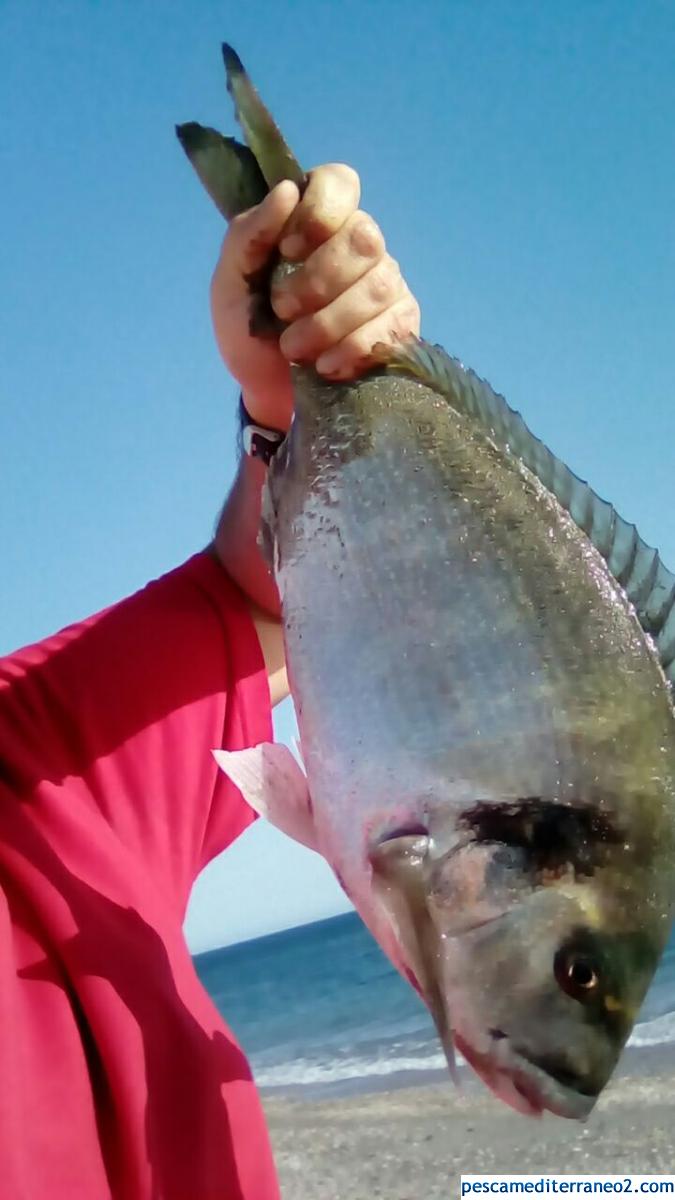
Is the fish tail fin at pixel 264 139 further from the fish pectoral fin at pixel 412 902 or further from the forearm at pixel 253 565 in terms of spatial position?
the fish pectoral fin at pixel 412 902

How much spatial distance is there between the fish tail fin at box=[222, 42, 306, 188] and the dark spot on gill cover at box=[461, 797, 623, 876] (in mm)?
1063

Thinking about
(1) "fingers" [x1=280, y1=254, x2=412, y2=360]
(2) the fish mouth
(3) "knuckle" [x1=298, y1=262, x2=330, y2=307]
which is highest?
(3) "knuckle" [x1=298, y1=262, x2=330, y2=307]

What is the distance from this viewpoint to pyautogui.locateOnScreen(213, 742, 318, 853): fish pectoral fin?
155 cm

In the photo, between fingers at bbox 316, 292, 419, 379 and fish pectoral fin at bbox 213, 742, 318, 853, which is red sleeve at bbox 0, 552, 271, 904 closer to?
fish pectoral fin at bbox 213, 742, 318, 853

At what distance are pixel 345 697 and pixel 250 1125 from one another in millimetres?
749

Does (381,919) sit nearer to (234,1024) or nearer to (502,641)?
(502,641)

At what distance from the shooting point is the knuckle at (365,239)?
1.62 meters

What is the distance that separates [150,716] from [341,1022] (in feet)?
82.8

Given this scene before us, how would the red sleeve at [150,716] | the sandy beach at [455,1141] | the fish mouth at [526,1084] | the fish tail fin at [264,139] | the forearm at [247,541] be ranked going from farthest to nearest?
the sandy beach at [455,1141]
the forearm at [247,541]
the red sleeve at [150,716]
the fish tail fin at [264,139]
the fish mouth at [526,1084]

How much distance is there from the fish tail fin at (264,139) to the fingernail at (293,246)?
0.37ft

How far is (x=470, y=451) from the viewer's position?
1.70m

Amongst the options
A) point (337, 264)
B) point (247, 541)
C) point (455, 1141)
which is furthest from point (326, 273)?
point (455, 1141)

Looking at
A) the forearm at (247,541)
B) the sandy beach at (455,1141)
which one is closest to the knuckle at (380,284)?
the forearm at (247,541)

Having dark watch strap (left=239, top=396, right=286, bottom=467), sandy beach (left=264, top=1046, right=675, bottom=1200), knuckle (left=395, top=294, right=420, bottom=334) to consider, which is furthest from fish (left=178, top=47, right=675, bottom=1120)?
sandy beach (left=264, top=1046, right=675, bottom=1200)
